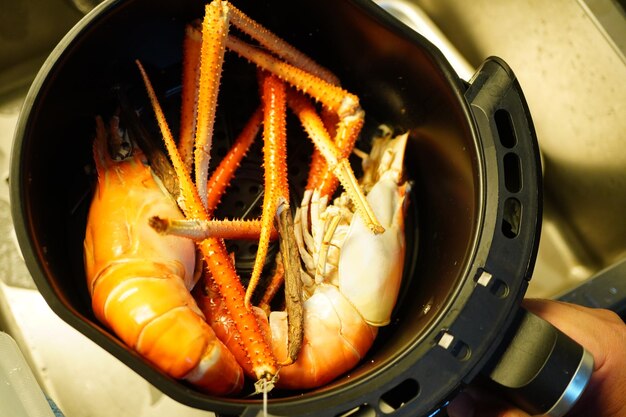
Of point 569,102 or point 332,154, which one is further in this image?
point 569,102

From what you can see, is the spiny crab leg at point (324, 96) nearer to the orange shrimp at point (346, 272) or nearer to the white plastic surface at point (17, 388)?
the orange shrimp at point (346, 272)

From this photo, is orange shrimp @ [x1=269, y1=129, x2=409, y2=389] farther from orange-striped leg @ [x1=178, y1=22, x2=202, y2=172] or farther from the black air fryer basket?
orange-striped leg @ [x1=178, y1=22, x2=202, y2=172]

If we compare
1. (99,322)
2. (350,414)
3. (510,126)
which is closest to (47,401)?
(99,322)

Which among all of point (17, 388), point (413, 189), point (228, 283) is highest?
point (413, 189)

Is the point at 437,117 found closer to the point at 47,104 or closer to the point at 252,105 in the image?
the point at 252,105

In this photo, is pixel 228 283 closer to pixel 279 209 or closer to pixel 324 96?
pixel 279 209

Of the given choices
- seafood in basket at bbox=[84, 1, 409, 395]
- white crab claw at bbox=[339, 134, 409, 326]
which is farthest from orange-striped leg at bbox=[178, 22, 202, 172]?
white crab claw at bbox=[339, 134, 409, 326]

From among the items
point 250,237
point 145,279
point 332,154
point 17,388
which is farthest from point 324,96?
point 17,388
